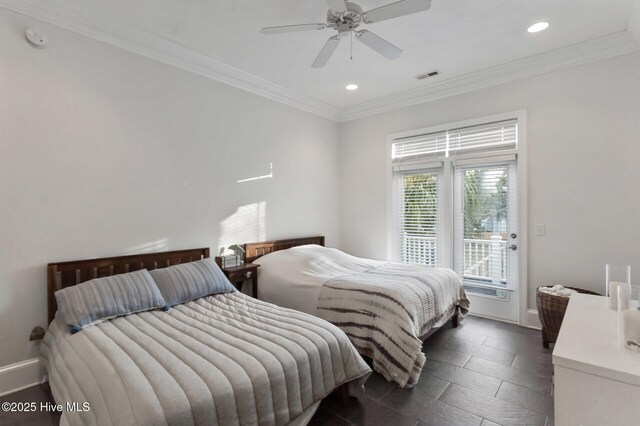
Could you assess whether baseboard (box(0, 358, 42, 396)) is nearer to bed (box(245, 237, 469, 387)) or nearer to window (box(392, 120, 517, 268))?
bed (box(245, 237, 469, 387))

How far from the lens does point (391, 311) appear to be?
8.30ft

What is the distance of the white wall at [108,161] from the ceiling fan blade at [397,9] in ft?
6.87

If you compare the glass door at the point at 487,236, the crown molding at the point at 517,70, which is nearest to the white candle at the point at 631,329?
the glass door at the point at 487,236

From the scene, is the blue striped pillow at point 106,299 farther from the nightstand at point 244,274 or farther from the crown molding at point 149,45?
the crown molding at point 149,45

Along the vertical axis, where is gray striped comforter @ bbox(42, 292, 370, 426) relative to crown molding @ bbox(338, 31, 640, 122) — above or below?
below

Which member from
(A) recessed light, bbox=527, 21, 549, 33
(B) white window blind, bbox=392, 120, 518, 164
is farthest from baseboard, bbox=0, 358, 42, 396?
(A) recessed light, bbox=527, 21, 549, 33

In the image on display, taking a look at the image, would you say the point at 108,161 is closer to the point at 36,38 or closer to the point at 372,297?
the point at 36,38

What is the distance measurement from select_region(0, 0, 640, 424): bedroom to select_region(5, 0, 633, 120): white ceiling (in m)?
0.02

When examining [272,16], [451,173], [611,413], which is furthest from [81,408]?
[451,173]

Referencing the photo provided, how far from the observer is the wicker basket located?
2854mm

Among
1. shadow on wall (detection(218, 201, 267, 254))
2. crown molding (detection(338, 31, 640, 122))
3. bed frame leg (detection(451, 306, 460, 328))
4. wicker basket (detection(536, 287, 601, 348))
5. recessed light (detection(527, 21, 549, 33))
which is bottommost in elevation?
bed frame leg (detection(451, 306, 460, 328))

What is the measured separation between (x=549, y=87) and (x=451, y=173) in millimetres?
1336

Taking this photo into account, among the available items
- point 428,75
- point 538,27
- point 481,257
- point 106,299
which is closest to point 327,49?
point 428,75

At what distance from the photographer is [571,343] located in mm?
1219
